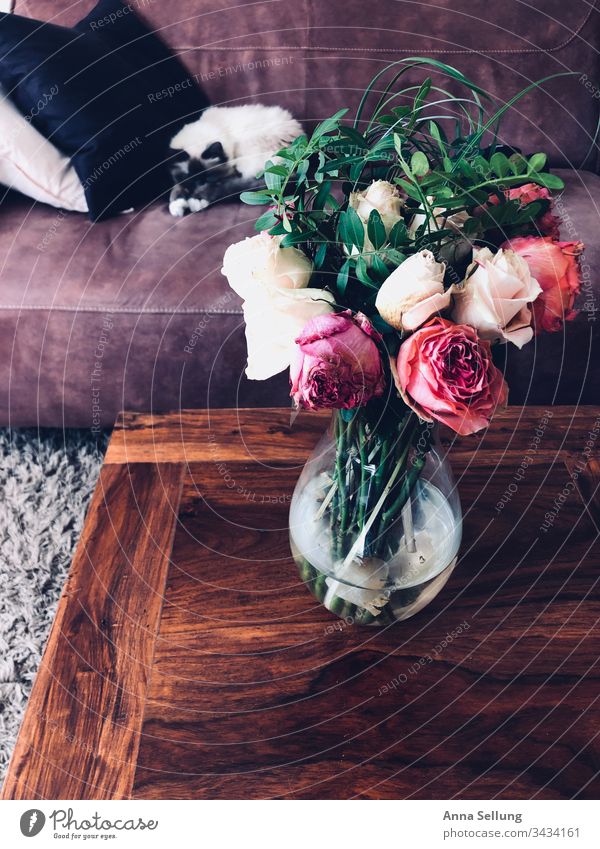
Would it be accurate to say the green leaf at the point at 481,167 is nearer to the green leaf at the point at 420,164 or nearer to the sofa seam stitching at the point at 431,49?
the green leaf at the point at 420,164

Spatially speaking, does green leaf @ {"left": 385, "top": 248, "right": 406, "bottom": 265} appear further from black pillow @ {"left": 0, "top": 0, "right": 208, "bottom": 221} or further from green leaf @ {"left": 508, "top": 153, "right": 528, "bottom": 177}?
black pillow @ {"left": 0, "top": 0, "right": 208, "bottom": 221}

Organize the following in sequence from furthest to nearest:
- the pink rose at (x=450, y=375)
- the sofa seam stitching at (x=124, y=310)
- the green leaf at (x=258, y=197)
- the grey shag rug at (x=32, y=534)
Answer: the sofa seam stitching at (x=124, y=310) < the grey shag rug at (x=32, y=534) < the green leaf at (x=258, y=197) < the pink rose at (x=450, y=375)

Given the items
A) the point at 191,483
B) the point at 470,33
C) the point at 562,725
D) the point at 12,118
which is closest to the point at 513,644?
the point at 562,725

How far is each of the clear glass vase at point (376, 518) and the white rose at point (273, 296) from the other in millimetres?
90

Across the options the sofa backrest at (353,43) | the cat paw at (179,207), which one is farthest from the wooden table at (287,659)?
the sofa backrest at (353,43)

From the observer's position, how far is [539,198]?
1.55 feet

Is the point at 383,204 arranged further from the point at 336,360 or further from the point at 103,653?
the point at 103,653

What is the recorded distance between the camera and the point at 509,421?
861 millimetres

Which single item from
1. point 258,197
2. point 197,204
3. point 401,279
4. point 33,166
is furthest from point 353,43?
point 401,279

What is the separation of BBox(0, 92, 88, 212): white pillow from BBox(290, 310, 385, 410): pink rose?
3.25 ft

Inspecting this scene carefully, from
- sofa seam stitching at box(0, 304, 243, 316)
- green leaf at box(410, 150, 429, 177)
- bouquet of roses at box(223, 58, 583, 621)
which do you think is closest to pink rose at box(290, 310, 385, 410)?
bouquet of roses at box(223, 58, 583, 621)

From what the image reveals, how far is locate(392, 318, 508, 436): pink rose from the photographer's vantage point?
419 mm

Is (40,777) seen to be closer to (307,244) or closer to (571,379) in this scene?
(307,244)

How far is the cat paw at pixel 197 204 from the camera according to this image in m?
1.26
